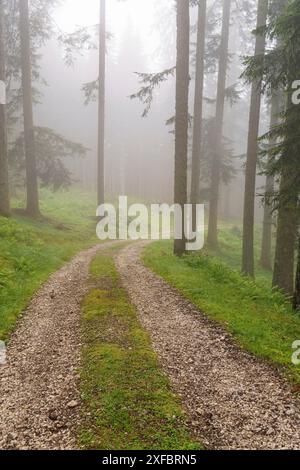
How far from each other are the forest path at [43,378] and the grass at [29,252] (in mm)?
417

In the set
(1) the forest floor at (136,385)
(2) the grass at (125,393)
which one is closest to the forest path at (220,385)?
(1) the forest floor at (136,385)

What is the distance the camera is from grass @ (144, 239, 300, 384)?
22.3ft

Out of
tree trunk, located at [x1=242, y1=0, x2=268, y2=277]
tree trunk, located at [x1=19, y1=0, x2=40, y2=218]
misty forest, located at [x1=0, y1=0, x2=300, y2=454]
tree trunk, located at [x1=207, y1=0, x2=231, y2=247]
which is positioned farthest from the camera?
tree trunk, located at [x1=207, y1=0, x2=231, y2=247]

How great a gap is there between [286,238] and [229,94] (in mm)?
12594

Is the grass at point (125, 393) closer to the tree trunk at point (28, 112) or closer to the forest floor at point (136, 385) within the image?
the forest floor at point (136, 385)

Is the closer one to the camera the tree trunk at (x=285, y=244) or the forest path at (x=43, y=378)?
the forest path at (x=43, y=378)

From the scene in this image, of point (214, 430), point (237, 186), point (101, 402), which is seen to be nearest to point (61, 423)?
point (101, 402)

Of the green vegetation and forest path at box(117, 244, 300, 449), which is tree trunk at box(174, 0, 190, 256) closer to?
the green vegetation

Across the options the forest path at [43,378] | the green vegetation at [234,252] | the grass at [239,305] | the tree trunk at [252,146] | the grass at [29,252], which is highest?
the tree trunk at [252,146]

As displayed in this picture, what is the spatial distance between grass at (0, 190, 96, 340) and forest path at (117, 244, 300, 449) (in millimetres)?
2998

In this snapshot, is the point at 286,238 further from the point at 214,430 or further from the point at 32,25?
the point at 32,25

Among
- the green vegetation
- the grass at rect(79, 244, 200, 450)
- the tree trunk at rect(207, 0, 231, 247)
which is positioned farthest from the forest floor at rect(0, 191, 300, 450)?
the tree trunk at rect(207, 0, 231, 247)

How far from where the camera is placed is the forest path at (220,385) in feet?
14.7
